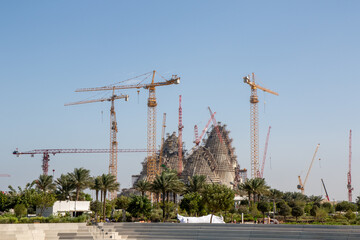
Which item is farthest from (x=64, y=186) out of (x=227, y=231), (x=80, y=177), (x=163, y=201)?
(x=227, y=231)

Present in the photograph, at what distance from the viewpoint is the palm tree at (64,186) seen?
84213 mm

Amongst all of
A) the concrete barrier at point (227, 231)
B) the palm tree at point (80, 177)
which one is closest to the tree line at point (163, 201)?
the palm tree at point (80, 177)

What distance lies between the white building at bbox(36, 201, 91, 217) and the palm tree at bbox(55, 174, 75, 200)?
6.85 m

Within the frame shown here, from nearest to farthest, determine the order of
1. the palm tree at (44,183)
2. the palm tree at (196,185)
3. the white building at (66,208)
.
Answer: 1. the white building at (66,208)
2. the palm tree at (196,185)
3. the palm tree at (44,183)

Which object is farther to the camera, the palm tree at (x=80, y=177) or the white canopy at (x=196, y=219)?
the palm tree at (x=80, y=177)

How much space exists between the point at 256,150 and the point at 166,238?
132013 millimetres

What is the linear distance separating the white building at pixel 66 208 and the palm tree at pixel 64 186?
270 inches

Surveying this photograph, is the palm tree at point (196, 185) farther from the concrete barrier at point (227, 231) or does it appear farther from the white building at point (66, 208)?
the concrete barrier at point (227, 231)

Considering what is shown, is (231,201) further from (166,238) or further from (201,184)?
(201,184)

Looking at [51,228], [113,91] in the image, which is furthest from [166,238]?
[113,91]

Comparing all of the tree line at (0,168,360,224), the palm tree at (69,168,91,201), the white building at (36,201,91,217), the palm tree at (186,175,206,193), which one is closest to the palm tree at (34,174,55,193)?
the tree line at (0,168,360,224)

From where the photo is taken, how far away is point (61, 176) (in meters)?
85.0

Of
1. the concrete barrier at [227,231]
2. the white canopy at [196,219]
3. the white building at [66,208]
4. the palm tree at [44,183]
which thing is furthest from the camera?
the palm tree at [44,183]

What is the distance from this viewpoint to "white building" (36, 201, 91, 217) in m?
72.8
